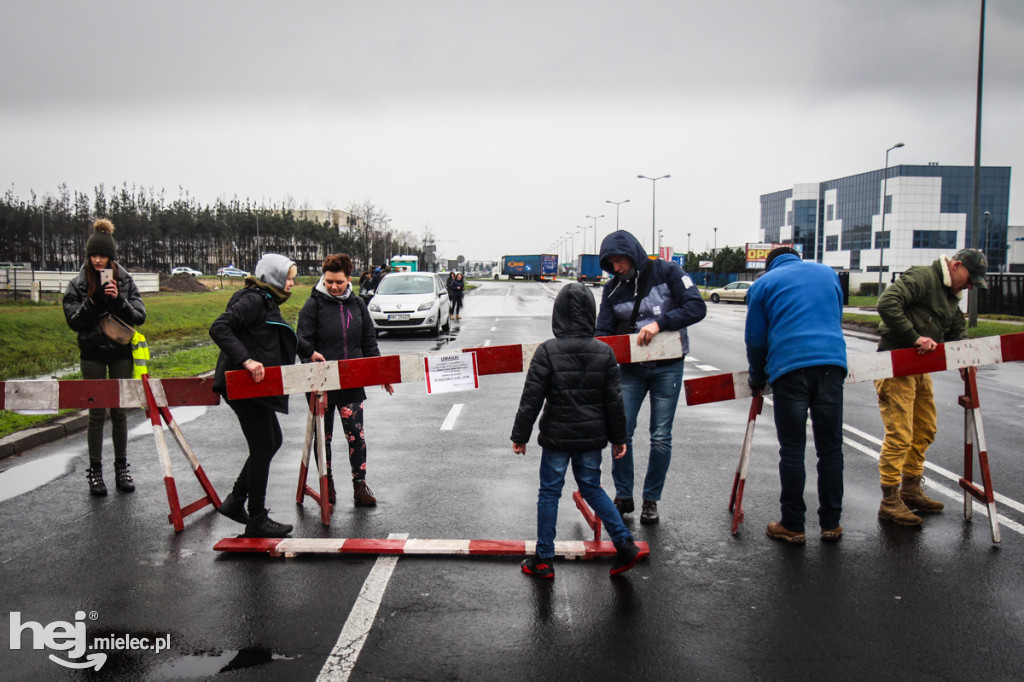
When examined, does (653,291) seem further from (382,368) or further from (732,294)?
(732,294)

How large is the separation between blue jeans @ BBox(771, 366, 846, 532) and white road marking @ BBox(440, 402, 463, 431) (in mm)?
4475

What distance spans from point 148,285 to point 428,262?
177 ft

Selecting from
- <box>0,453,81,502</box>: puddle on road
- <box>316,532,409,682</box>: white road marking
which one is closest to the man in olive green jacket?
<box>316,532,409,682</box>: white road marking

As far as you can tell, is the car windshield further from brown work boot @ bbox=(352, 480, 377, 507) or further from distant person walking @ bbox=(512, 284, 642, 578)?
distant person walking @ bbox=(512, 284, 642, 578)

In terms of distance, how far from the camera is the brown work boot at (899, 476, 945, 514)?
533 cm

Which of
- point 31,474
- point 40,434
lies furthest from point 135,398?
point 40,434

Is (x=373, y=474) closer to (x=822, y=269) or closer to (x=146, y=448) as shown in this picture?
(x=146, y=448)

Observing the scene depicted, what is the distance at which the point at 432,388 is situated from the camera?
5.12 meters

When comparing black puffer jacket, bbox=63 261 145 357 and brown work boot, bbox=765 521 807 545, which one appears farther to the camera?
black puffer jacket, bbox=63 261 145 357

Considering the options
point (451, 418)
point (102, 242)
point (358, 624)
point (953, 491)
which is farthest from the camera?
point (451, 418)

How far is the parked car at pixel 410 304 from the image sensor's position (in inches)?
770

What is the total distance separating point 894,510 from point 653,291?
2259 mm

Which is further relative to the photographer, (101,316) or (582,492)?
(101,316)

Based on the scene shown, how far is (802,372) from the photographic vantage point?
4539 mm
